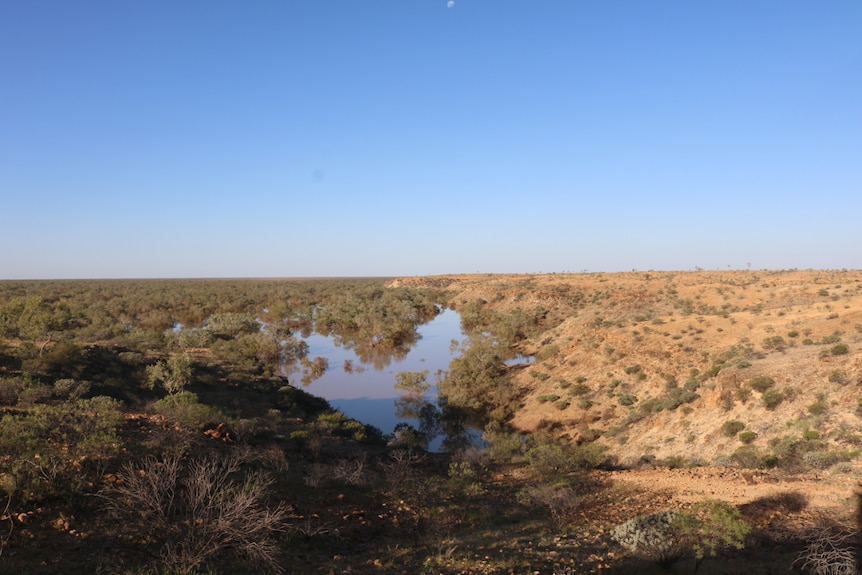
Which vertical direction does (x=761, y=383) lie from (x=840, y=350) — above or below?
below

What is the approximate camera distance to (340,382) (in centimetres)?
2909

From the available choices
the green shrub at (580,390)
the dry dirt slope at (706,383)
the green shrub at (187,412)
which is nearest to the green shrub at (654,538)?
the dry dirt slope at (706,383)

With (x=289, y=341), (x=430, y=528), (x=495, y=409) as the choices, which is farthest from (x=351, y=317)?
(x=430, y=528)

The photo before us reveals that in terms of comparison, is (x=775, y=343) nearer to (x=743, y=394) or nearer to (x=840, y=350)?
(x=840, y=350)

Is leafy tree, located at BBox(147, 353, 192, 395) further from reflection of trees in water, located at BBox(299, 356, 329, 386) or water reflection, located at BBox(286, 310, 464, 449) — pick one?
reflection of trees in water, located at BBox(299, 356, 329, 386)

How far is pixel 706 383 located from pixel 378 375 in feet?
63.8

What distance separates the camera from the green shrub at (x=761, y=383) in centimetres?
1532

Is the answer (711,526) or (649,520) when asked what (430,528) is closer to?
(649,520)

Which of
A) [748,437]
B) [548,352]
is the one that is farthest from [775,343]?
[548,352]

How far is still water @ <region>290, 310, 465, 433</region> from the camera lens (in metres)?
23.9

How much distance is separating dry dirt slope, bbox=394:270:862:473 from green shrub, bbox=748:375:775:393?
0.13 meters

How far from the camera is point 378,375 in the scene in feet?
101

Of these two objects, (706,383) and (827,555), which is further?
(706,383)

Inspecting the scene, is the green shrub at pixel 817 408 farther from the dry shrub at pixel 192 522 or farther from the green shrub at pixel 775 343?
the dry shrub at pixel 192 522
